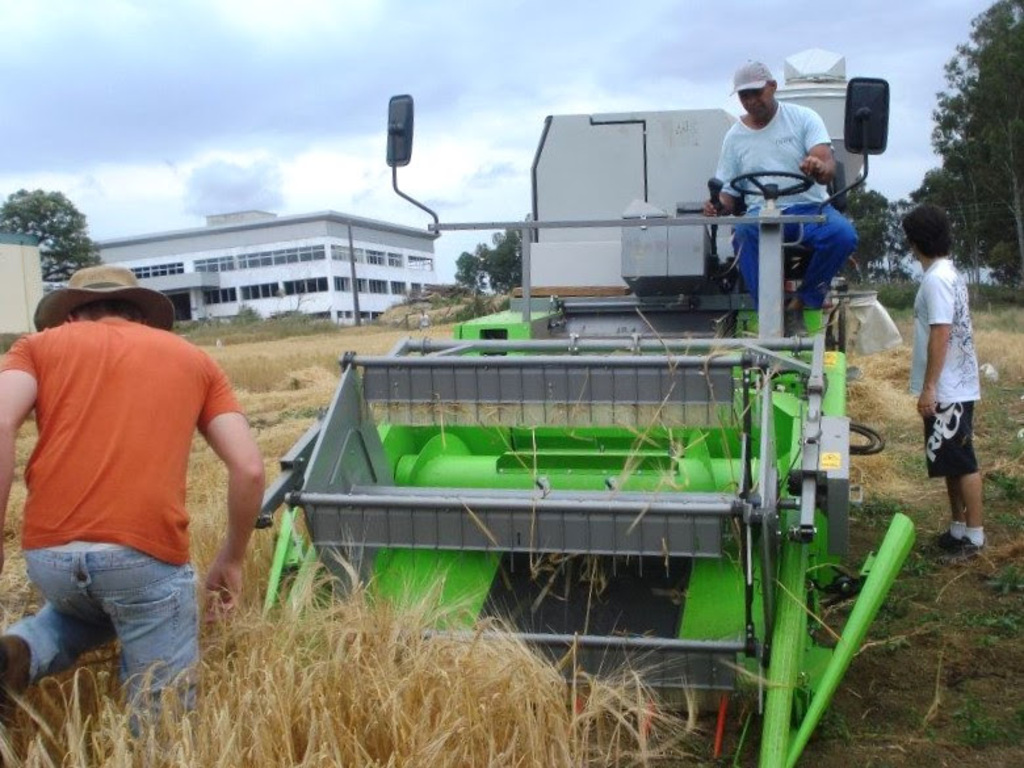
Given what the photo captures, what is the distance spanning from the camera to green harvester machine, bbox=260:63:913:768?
3.54 metres

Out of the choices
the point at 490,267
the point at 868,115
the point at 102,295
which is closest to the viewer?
the point at 102,295

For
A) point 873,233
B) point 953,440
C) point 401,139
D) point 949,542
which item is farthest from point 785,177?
point 873,233

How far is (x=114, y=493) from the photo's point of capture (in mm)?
2883

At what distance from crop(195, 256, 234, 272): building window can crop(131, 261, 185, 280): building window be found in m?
1.25

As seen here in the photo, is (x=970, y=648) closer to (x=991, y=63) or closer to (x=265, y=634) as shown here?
(x=265, y=634)

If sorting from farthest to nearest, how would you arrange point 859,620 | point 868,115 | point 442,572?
1. point 868,115
2. point 442,572
3. point 859,620

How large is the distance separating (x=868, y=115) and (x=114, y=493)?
3.34 m

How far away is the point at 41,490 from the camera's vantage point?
115 inches

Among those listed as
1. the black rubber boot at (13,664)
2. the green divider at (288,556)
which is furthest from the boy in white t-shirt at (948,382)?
the black rubber boot at (13,664)

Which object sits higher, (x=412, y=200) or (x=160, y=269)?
(x=412, y=200)

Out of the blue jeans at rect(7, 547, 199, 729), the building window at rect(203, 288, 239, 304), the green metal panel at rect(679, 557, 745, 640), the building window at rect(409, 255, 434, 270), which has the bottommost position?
the building window at rect(203, 288, 239, 304)

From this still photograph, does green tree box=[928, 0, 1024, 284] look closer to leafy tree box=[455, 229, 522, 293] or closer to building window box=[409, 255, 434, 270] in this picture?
leafy tree box=[455, 229, 522, 293]

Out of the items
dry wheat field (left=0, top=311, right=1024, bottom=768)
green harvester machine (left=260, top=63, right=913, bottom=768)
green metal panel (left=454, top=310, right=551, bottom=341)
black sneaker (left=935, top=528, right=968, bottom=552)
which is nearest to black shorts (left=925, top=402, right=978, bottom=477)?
black sneaker (left=935, top=528, right=968, bottom=552)

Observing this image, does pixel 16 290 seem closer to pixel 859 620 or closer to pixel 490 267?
pixel 490 267
